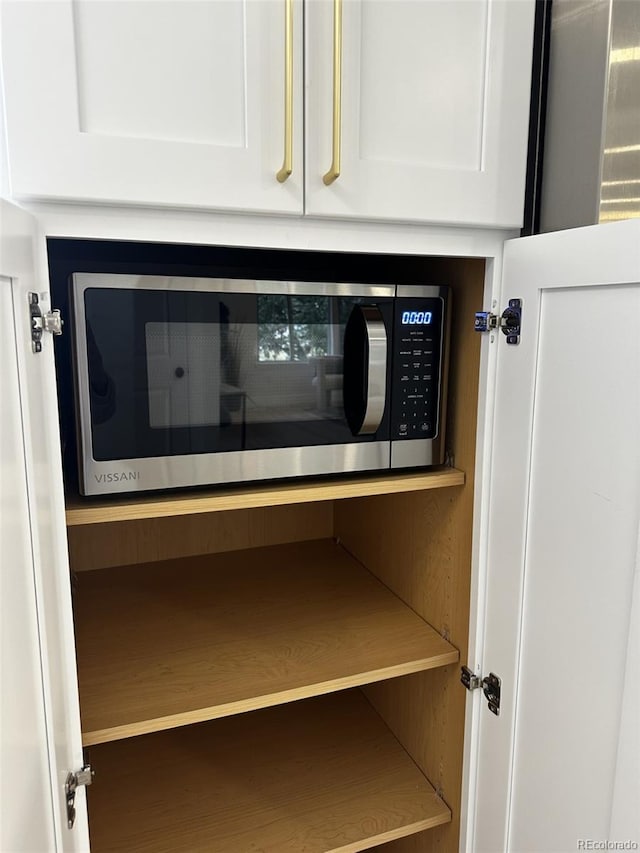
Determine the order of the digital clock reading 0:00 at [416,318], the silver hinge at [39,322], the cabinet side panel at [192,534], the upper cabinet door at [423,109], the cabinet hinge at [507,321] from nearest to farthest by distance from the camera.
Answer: the silver hinge at [39,322] < the upper cabinet door at [423,109] < the cabinet hinge at [507,321] < the digital clock reading 0:00 at [416,318] < the cabinet side panel at [192,534]

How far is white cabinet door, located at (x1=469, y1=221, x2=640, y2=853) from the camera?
717 mm

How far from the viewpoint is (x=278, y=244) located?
84 centimetres

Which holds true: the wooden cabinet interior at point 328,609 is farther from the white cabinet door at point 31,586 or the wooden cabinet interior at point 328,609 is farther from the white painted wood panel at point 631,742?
the white painted wood panel at point 631,742

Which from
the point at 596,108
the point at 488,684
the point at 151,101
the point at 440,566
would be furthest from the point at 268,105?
the point at 488,684

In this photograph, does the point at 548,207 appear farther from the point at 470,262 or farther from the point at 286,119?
the point at 286,119

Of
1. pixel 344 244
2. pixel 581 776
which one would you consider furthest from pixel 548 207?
pixel 581 776

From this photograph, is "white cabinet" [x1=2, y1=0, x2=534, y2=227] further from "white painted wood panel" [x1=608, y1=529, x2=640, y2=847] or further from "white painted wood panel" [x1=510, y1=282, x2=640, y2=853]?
"white painted wood panel" [x1=608, y1=529, x2=640, y2=847]

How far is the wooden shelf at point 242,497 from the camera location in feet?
2.81

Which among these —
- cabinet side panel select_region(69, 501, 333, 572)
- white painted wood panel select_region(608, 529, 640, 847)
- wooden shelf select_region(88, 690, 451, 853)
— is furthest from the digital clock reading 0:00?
wooden shelf select_region(88, 690, 451, 853)

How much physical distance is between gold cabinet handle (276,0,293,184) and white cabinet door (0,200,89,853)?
313 millimetres

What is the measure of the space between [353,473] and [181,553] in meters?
0.64

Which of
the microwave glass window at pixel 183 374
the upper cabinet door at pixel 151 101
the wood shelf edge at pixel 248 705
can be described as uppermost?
the upper cabinet door at pixel 151 101

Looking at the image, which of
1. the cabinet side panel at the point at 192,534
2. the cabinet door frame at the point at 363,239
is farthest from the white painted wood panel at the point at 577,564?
the cabinet side panel at the point at 192,534

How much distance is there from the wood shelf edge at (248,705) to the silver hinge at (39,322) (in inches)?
22.6
